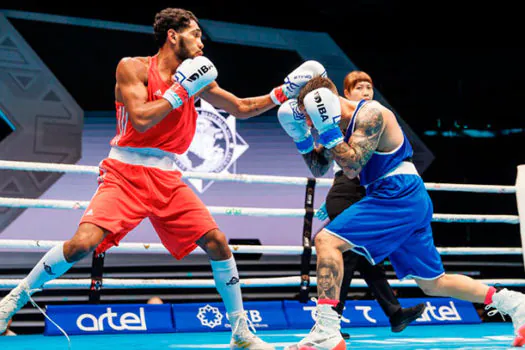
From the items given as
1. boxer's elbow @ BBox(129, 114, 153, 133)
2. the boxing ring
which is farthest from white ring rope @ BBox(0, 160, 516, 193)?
boxer's elbow @ BBox(129, 114, 153, 133)

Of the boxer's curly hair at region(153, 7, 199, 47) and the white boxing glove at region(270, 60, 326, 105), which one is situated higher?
the boxer's curly hair at region(153, 7, 199, 47)

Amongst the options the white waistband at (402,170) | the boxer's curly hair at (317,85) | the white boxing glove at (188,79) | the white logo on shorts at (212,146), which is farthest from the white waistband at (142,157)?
the white logo on shorts at (212,146)

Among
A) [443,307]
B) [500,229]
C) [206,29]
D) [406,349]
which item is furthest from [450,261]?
[406,349]

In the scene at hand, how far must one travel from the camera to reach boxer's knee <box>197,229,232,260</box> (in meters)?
2.85

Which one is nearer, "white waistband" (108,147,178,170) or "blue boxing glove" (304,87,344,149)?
"blue boxing glove" (304,87,344,149)

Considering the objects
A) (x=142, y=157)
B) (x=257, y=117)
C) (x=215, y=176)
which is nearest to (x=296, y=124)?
(x=142, y=157)

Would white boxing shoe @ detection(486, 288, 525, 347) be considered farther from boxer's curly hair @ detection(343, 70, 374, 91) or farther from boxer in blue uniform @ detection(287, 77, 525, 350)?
boxer's curly hair @ detection(343, 70, 374, 91)

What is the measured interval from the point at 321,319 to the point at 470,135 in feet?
22.5

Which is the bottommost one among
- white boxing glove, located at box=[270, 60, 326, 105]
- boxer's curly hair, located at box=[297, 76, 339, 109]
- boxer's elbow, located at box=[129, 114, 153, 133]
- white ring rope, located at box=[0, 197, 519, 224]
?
white ring rope, located at box=[0, 197, 519, 224]

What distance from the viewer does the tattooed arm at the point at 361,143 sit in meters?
2.66

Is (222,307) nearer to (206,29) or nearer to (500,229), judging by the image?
(206,29)

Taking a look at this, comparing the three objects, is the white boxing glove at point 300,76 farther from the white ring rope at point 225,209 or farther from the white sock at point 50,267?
the white sock at point 50,267

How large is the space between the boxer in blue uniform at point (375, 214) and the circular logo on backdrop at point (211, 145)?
4750mm

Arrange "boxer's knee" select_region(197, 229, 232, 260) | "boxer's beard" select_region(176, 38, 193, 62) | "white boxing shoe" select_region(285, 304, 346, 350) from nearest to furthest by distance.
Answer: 1. "white boxing shoe" select_region(285, 304, 346, 350)
2. "boxer's knee" select_region(197, 229, 232, 260)
3. "boxer's beard" select_region(176, 38, 193, 62)
